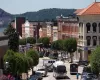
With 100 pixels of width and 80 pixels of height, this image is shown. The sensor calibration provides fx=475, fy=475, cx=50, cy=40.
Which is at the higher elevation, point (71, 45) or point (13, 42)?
point (13, 42)

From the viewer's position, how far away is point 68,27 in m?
126

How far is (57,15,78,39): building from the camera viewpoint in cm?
11720

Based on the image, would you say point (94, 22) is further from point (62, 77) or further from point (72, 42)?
point (62, 77)

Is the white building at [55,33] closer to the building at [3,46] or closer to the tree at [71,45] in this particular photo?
the tree at [71,45]

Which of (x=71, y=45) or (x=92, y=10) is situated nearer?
(x=92, y=10)

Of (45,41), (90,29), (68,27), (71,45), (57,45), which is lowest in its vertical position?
(57,45)

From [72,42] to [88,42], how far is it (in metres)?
3.50

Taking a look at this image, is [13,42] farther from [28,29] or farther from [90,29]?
[28,29]

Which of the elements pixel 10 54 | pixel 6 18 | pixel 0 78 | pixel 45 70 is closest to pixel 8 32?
pixel 45 70

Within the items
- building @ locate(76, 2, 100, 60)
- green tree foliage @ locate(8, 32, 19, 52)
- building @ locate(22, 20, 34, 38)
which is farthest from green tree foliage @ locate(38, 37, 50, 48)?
green tree foliage @ locate(8, 32, 19, 52)

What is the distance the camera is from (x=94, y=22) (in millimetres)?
102125

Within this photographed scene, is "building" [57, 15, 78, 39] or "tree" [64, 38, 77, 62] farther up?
"building" [57, 15, 78, 39]

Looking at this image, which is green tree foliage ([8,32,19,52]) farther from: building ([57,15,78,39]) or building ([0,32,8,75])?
building ([57,15,78,39])

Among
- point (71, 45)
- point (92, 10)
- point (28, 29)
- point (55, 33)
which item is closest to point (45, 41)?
point (55, 33)
